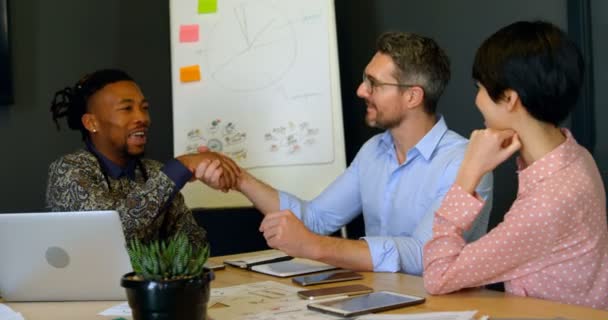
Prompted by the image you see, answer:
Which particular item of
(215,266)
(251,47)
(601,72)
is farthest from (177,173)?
(601,72)

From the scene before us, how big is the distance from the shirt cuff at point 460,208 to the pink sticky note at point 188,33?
5.69 ft

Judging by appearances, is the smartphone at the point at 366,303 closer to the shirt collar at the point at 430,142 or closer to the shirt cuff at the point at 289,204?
the shirt collar at the point at 430,142

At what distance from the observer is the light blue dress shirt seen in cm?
179

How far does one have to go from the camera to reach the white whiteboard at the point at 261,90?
2.71m

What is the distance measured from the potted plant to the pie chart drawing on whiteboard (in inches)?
66.6

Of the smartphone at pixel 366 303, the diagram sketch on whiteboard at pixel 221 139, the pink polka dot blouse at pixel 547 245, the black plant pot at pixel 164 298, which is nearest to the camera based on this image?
the black plant pot at pixel 164 298

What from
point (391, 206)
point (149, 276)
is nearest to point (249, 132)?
point (391, 206)

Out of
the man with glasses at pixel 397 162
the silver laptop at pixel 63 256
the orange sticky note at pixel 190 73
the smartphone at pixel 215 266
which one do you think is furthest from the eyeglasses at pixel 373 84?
the silver laptop at pixel 63 256

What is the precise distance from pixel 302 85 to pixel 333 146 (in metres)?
0.26

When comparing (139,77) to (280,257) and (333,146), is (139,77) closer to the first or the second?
(333,146)

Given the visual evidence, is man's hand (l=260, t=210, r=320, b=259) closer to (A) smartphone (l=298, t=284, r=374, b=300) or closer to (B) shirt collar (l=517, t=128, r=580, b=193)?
(A) smartphone (l=298, t=284, r=374, b=300)

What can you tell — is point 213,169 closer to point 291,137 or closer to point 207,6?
point 291,137

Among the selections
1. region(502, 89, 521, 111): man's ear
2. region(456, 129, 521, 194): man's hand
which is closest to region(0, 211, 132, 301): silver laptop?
region(456, 129, 521, 194): man's hand

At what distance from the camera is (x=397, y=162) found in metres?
2.17
